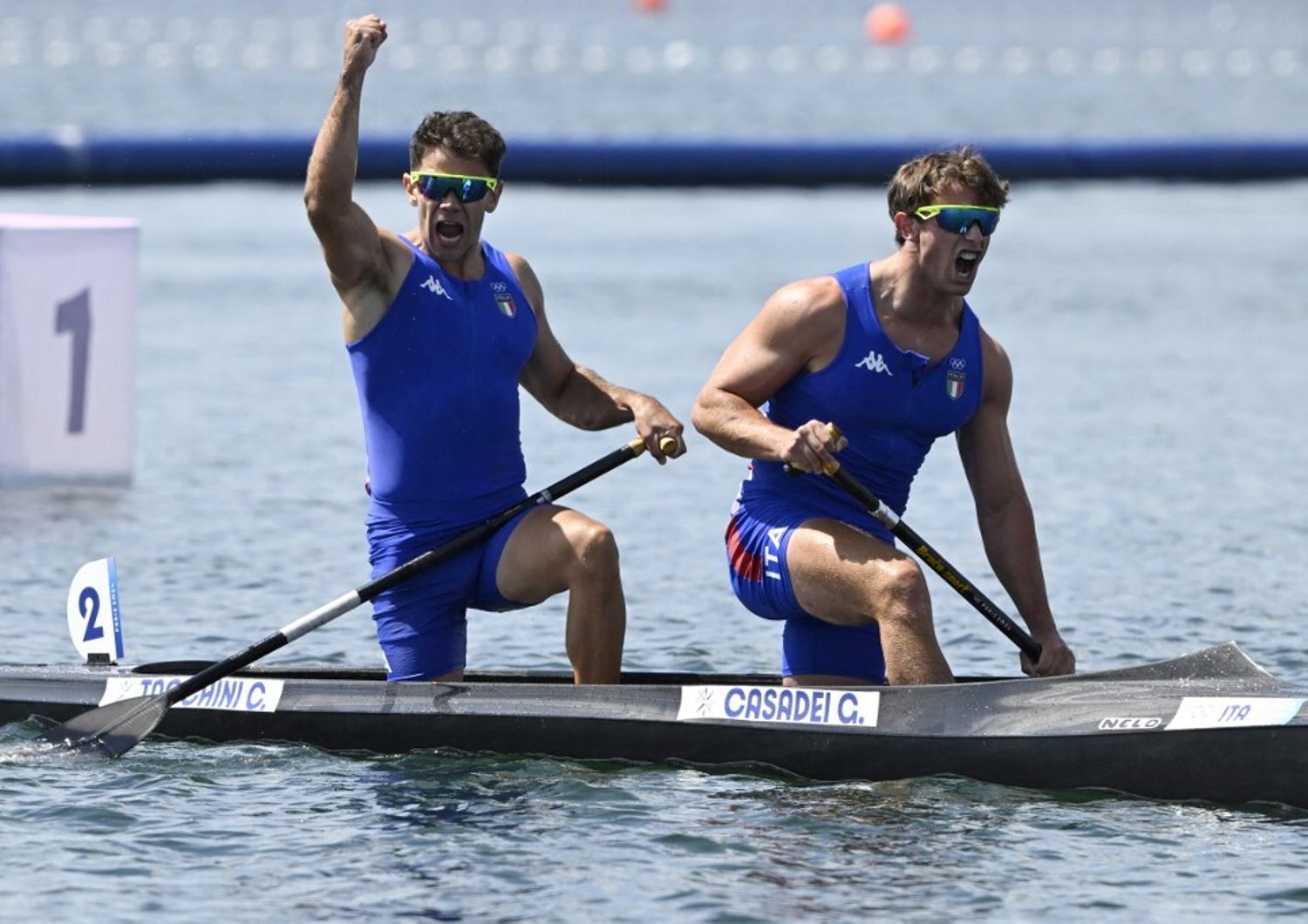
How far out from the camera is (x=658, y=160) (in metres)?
26.7

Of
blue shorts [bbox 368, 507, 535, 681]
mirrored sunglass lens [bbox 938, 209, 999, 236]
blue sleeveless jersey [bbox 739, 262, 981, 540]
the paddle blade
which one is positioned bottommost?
the paddle blade

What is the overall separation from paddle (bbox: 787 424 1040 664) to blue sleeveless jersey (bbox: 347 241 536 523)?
92 centimetres

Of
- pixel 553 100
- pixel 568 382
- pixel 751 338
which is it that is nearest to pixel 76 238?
pixel 568 382

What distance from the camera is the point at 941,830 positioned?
21.5 feet

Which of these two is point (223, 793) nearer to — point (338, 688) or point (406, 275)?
point (338, 688)

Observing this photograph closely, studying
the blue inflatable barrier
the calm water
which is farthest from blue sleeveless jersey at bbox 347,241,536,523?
the blue inflatable barrier

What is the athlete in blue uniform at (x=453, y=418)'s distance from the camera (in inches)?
274

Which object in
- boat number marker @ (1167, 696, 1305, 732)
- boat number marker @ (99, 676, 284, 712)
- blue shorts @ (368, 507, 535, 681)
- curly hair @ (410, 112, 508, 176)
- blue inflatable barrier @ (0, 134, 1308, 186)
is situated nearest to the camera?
boat number marker @ (1167, 696, 1305, 732)

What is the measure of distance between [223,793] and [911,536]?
6.82 feet

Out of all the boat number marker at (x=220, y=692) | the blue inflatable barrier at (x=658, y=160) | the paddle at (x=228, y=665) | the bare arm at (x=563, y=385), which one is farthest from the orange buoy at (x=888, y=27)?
the boat number marker at (x=220, y=692)

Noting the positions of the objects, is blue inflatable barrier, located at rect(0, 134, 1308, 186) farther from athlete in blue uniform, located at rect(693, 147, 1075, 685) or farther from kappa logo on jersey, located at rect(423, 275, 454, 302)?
athlete in blue uniform, located at rect(693, 147, 1075, 685)

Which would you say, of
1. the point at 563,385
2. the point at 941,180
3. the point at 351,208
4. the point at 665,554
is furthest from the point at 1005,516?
the point at 665,554

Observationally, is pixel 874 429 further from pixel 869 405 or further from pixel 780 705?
pixel 780 705

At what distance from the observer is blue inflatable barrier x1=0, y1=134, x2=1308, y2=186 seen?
24.6 m
